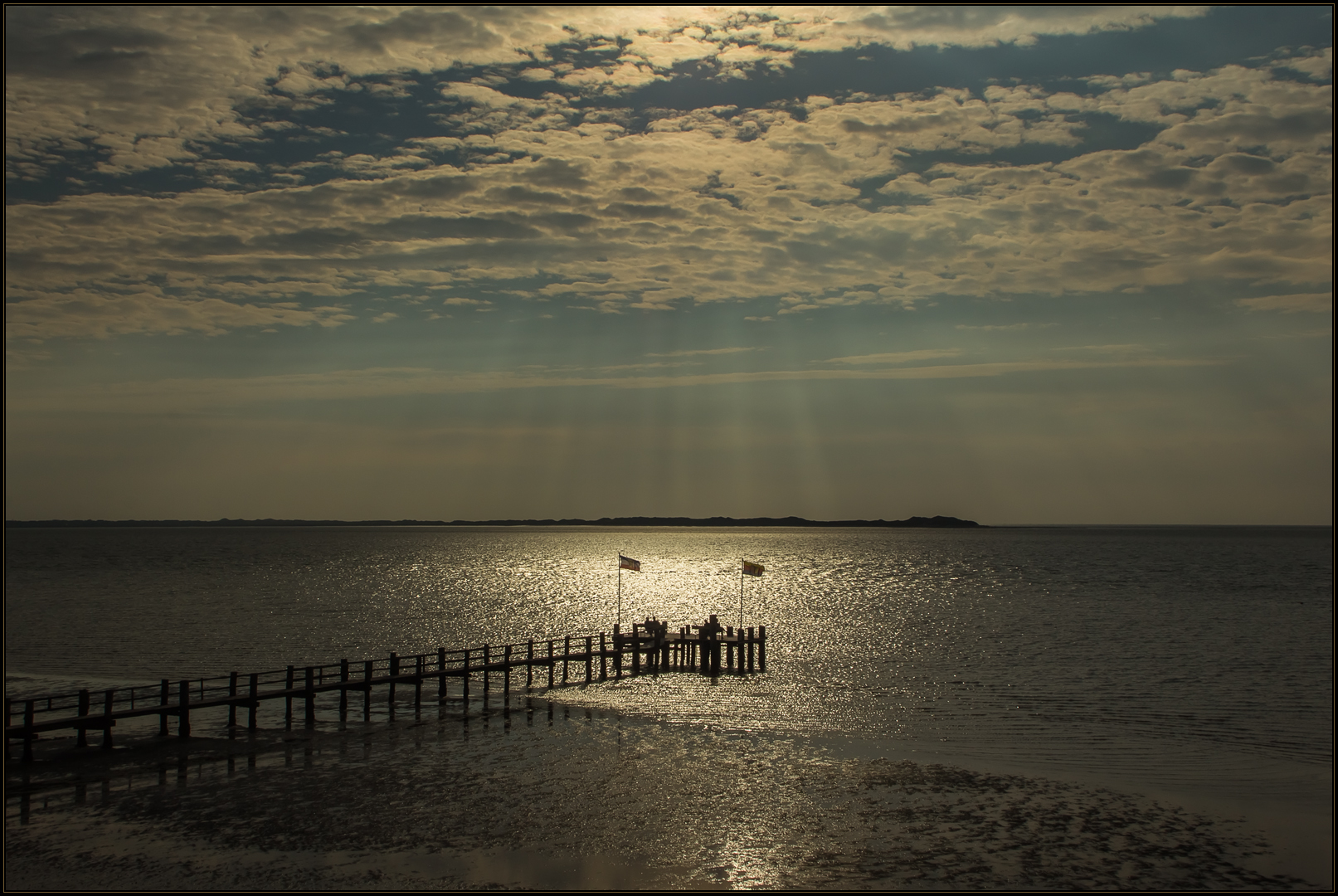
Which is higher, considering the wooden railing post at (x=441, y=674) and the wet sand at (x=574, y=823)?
the wooden railing post at (x=441, y=674)

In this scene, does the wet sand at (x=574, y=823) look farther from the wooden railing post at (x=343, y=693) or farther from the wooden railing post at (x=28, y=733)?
the wooden railing post at (x=343, y=693)

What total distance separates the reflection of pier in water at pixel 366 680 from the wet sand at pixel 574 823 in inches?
41.0

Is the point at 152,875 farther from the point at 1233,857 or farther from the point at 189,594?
the point at 189,594

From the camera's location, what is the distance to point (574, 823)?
21.5 m

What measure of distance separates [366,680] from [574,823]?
14402mm

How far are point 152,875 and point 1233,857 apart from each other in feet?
67.8

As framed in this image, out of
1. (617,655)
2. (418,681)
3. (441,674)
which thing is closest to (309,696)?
(418,681)

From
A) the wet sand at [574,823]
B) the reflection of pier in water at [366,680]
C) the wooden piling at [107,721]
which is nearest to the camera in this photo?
the wet sand at [574,823]

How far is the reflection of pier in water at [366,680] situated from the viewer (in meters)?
26.4

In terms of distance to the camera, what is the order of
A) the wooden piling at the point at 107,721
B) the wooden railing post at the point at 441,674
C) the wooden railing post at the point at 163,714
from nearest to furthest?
the wooden piling at the point at 107,721 < the wooden railing post at the point at 163,714 < the wooden railing post at the point at 441,674

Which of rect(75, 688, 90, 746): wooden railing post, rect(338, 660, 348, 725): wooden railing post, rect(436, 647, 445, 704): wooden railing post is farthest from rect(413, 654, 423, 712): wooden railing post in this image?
rect(75, 688, 90, 746): wooden railing post

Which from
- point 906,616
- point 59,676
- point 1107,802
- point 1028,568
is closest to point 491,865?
point 1107,802

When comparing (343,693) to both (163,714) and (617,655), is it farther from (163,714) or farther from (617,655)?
(617,655)

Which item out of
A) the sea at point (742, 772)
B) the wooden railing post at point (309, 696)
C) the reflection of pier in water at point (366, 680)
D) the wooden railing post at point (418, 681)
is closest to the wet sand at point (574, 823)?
the sea at point (742, 772)
